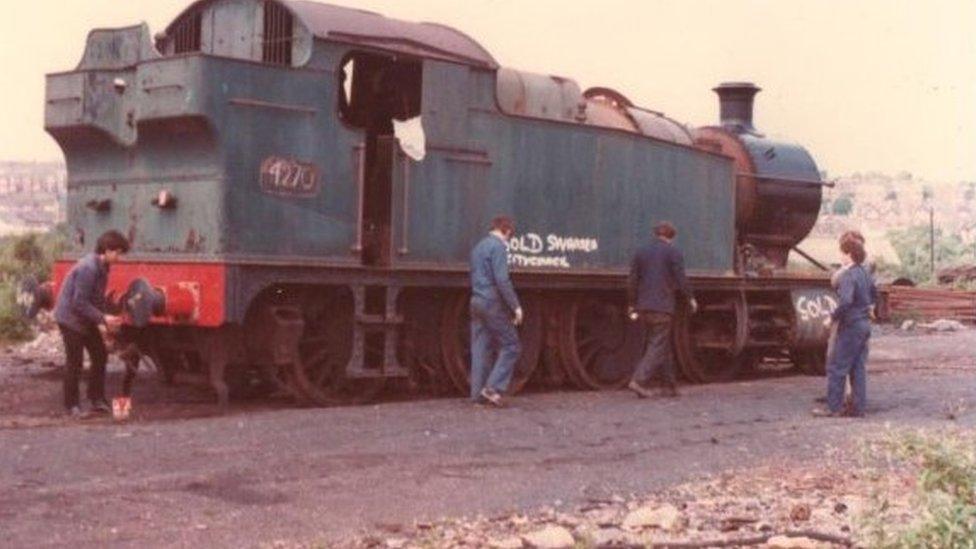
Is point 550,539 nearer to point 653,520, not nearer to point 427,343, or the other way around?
point 653,520

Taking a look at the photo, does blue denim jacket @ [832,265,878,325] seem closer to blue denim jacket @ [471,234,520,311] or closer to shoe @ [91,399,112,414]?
blue denim jacket @ [471,234,520,311]

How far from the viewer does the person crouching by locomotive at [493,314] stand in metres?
12.8

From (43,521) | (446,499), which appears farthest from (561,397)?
A: (43,521)

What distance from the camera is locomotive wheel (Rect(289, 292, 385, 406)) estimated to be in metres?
12.7

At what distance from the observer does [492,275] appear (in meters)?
12.8

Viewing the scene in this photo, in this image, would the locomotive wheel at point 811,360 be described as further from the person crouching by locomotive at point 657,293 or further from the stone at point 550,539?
the stone at point 550,539

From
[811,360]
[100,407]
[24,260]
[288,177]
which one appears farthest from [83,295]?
[24,260]

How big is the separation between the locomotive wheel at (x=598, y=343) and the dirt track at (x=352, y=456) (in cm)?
55

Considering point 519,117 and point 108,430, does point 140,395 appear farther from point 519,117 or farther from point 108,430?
point 519,117

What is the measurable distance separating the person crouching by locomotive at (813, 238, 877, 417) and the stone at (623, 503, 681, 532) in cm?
605

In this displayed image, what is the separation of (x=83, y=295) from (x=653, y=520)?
5753 millimetres

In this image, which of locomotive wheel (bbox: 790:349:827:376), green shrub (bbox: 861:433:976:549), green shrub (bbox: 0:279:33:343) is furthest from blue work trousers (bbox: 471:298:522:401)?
green shrub (bbox: 0:279:33:343)

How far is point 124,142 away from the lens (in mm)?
12430

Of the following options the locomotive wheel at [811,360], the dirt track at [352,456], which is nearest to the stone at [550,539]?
the dirt track at [352,456]
